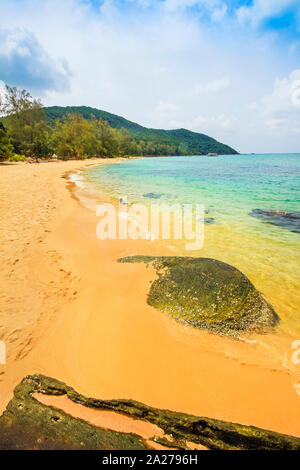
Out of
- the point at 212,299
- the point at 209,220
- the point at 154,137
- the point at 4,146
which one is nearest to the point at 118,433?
the point at 212,299

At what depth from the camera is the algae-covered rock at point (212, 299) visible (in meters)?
3.06

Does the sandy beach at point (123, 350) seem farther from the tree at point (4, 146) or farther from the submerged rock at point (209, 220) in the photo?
the tree at point (4, 146)

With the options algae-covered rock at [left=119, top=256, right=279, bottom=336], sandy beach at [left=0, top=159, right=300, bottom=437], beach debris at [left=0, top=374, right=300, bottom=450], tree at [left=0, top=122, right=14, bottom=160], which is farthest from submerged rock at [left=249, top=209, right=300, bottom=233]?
tree at [left=0, top=122, right=14, bottom=160]

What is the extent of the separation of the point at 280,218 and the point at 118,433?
9.72 metres

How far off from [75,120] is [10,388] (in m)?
78.6

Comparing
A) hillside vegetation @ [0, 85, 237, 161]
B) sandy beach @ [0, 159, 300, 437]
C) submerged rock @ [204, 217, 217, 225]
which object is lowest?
sandy beach @ [0, 159, 300, 437]

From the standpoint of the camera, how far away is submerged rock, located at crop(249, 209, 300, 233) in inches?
312

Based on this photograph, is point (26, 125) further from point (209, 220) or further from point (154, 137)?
point (154, 137)

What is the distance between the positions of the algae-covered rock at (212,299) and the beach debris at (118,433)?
1380 mm

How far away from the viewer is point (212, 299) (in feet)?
10.8

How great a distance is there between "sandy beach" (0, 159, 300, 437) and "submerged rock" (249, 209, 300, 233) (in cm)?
658

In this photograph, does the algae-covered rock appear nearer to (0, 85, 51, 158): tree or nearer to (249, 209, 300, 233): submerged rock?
(249, 209, 300, 233): submerged rock
